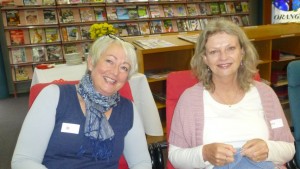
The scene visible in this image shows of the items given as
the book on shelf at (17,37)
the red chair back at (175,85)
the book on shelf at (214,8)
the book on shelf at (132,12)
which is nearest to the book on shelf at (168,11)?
the book on shelf at (132,12)

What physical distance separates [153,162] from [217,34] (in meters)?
0.75

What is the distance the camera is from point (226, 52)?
4.57ft

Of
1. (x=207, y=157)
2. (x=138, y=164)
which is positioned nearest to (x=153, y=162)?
(x=138, y=164)

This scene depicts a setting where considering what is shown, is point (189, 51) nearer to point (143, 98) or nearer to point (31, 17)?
point (143, 98)

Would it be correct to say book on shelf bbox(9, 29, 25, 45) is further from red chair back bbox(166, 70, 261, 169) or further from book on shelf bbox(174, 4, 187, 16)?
red chair back bbox(166, 70, 261, 169)

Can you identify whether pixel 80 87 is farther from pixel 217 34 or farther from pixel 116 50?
pixel 217 34

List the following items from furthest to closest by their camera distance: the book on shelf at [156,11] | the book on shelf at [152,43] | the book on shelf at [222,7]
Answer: the book on shelf at [222,7], the book on shelf at [156,11], the book on shelf at [152,43]

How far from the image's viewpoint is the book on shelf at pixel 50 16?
5054mm

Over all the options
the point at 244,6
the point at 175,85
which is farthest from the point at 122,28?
the point at 175,85

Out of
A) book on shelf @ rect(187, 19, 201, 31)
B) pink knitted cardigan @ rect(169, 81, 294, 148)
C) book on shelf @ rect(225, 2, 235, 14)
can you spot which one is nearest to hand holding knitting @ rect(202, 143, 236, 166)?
pink knitted cardigan @ rect(169, 81, 294, 148)

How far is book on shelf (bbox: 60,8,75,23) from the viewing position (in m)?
5.11

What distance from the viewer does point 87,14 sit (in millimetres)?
5266

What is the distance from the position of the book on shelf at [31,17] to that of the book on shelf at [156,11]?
2.08 metres

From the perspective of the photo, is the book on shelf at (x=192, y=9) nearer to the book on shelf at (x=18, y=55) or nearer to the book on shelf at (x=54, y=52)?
the book on shelf at (x=54, y=52)
